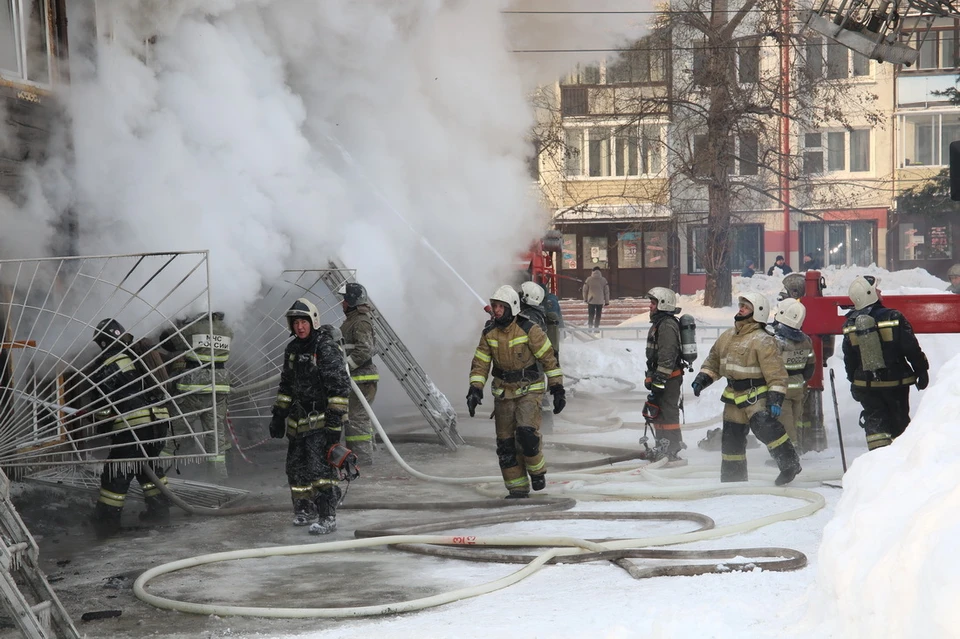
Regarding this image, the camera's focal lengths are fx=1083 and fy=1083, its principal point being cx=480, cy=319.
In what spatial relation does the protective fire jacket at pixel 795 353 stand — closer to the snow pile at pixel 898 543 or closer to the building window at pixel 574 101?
the snow pile at pixel 898 543

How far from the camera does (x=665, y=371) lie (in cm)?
981

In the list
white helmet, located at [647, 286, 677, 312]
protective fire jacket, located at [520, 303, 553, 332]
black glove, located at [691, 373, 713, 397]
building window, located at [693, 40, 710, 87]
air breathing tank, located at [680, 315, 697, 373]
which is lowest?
black glove, located at [691, 373, 713, 397]

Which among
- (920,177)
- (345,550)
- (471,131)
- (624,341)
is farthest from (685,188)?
(345,550)

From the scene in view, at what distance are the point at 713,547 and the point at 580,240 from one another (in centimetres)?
2930

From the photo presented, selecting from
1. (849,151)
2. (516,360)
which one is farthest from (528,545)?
(849,151)

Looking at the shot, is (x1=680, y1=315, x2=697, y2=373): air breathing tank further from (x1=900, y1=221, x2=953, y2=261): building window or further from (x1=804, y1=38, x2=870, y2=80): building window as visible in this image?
(x1=900, y1=221, x2=953, y2=261): building window

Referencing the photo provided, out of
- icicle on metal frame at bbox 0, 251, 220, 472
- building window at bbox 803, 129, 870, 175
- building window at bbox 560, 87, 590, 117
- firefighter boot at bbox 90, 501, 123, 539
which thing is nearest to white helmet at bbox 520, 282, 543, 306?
icicle on metal frame at bbox 0, 251, 220, 472

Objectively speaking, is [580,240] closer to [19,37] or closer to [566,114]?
[566,114]

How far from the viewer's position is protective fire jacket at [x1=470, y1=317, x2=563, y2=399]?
8.38 meters

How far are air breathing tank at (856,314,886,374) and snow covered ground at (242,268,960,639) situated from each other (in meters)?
0.91

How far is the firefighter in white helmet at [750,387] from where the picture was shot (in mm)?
8141

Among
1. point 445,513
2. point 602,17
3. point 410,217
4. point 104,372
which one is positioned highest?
point 602,17

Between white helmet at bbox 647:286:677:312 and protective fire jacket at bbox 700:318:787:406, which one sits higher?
white helmet at bbox 647:286:677:312

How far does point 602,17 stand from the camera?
21.9 m
